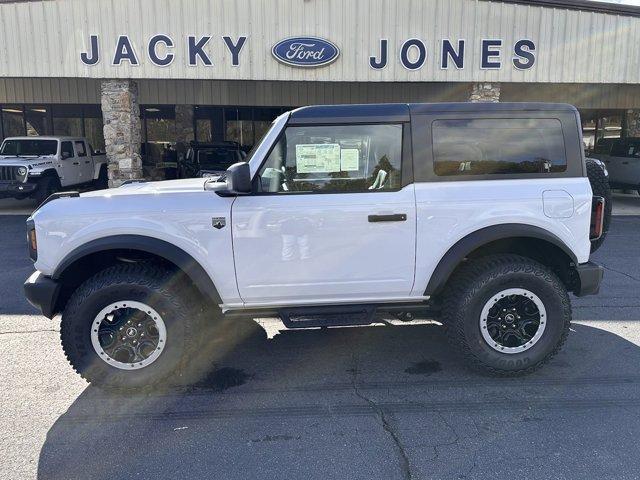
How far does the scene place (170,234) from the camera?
133 inches

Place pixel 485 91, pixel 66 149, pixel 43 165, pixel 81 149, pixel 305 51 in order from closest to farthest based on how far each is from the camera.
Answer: pixel 305 51, pixel 43 165, pixel 485 91, pixel 66 149, pixel 81 149

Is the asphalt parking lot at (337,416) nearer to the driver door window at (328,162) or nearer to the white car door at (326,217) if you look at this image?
the white car door at (326,217)

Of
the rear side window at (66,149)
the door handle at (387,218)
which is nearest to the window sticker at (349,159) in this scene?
the door handle at (387,218)

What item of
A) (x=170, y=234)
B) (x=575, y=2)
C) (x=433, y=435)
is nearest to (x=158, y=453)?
(x=170, y=234)

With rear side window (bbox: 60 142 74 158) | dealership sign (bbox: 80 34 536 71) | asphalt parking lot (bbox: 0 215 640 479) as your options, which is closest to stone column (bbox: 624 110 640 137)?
dealership sign (bbox: 80 34 536 71)

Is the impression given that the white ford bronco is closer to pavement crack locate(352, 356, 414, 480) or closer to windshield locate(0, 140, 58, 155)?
pavement crack locate(352, 356, 414, 480)

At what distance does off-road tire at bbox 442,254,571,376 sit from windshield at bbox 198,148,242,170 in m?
8.80

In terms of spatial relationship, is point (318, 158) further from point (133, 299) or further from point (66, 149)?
point (66, 149)

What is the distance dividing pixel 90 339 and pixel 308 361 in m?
1.65

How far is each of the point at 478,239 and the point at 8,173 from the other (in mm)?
11522

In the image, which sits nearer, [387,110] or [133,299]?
[133,299]

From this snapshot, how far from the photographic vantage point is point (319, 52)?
1113 cm

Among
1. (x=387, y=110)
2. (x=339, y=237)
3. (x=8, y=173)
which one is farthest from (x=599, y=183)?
(x=8, y=173)

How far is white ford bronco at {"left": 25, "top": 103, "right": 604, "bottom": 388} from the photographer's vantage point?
3375mm
